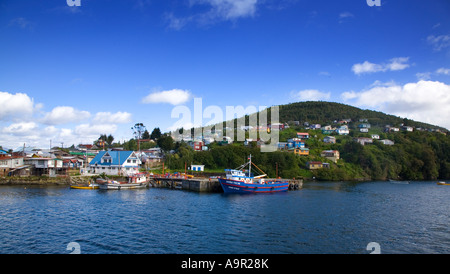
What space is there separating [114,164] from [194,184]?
19.3 m

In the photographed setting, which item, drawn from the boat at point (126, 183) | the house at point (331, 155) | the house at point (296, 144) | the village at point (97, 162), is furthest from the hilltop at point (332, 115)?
the boat at point (126, 183)

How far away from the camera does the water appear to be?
19.0 m

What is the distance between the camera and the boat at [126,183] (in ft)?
157

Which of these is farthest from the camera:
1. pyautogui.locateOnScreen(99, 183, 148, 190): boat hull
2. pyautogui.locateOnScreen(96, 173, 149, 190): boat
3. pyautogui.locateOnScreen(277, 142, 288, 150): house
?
pyautogui.locateOnScreen(277, 142, 288, 150): house

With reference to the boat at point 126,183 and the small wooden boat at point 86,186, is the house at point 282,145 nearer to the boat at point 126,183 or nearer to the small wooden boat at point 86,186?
the boat at point 126,183

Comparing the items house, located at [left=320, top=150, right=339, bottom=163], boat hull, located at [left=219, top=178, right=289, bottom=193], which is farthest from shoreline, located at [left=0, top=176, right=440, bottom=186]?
house, located at [left=320, top=150, right=339, bottom=163]

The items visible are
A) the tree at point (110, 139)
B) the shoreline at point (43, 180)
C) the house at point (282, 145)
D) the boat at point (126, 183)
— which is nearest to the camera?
the boat at point (126, 183)

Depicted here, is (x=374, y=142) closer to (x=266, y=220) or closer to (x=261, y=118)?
(x=261, y=118)

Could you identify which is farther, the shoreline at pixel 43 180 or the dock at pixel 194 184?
the dock at pixel 194 184

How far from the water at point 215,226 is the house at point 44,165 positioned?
19431mm

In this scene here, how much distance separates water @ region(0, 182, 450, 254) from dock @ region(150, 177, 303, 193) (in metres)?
13.0

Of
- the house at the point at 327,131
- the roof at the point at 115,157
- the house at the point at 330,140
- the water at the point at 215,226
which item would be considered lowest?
the water at the point at 215,226

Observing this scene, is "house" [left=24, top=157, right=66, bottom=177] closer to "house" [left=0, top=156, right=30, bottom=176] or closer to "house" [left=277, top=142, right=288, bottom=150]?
"house" [left=0, top=156, right=30, bottom=176]
